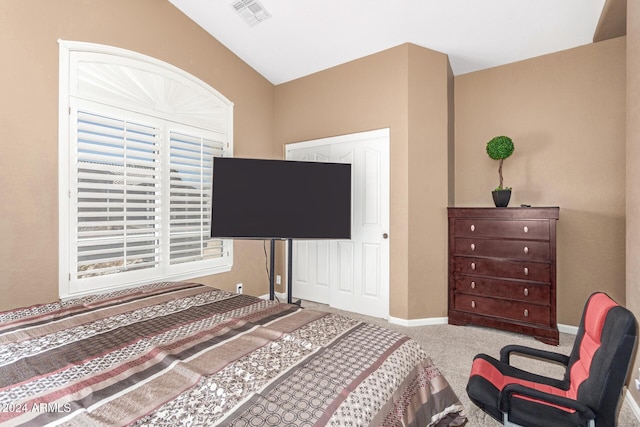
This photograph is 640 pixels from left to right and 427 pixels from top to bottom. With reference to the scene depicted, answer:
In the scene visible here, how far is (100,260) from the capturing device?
8.82 feet

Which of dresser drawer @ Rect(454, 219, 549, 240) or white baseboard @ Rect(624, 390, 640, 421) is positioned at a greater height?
dresser drawer @ Rect(454, 219, 549, 240)

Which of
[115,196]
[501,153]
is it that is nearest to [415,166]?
[501,153]

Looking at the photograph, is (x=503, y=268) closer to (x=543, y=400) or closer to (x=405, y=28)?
(x=543, y=400)

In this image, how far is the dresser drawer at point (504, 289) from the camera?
9.81ft

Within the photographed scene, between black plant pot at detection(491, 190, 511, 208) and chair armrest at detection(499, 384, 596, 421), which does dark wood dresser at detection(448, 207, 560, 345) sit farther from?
chair armrest at detection(499, 384, 596, 421)

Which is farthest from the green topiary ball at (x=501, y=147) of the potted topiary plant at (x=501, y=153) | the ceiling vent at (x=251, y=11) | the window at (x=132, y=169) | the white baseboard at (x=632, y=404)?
the window at (x=132, y=169)

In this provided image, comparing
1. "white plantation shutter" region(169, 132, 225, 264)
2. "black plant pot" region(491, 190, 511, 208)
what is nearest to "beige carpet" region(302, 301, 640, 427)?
"black plant pot" region(491, 190, 511, 208)

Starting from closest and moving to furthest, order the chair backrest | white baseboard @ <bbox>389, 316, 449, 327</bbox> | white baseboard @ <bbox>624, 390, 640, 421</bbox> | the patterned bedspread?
the patterned bedspread, the chair backrest, white baseboard @ <bbox>624, 390, 640, 421</bbox>, white baseboard @ <bbox>389, 316, 449, 327</bbox>

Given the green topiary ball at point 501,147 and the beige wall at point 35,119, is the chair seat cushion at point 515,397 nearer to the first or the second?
the green topiary ball at point 501,147

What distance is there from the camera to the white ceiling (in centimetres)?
285

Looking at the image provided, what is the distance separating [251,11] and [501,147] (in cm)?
291

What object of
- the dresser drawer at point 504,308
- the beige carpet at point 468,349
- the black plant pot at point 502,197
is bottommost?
the beige carpet at point 468,349

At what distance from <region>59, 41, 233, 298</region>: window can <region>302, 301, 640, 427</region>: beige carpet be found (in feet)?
7.42

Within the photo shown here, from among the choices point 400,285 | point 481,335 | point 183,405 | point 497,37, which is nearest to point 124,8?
point 183,405
